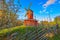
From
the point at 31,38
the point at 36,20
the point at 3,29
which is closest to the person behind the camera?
the point at 31,38

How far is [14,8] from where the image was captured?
22.7 feet

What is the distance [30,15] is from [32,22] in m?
0.34

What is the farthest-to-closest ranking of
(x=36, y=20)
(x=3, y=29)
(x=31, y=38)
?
(x=36, y=20) < (x=3, y=29) < (x=31, y=38)

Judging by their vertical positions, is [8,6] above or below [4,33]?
→ above

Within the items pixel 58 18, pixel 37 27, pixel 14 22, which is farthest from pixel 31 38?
pixel 58 18

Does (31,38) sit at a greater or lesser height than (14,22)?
lesser

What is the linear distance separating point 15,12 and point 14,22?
412 mm

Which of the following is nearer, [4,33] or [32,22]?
[4,33]

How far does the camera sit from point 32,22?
7465 millimetres

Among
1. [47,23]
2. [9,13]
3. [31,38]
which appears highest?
[9,13]

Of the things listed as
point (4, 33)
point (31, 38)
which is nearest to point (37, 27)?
point (31, 38)

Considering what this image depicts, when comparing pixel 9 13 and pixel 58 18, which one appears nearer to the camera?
pixel 9 13

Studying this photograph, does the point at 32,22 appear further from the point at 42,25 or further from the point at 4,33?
the point at 4,33

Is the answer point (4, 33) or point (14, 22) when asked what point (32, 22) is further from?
point (4, 33)
